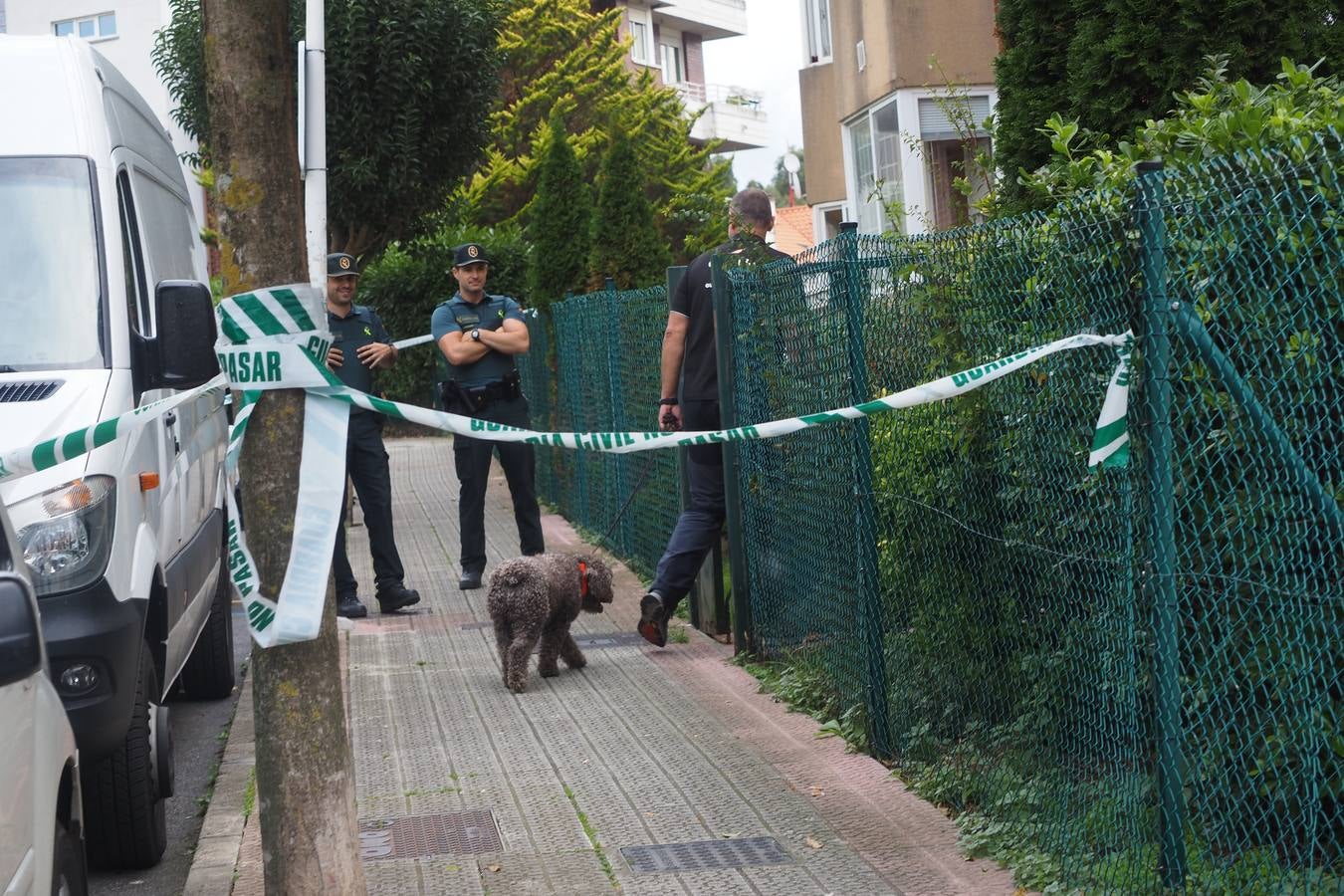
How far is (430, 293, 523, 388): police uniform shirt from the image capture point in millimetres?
9781

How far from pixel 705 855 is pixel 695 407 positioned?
350cm

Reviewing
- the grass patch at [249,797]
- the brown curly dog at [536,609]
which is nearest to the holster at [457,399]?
the brown curly dog at [536,609]

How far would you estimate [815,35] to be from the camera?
24.5 metres

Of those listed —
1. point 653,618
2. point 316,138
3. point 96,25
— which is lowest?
point 653,618

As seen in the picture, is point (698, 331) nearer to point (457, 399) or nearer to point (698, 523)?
point (698, 523)

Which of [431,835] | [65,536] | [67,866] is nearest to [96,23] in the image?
[65,536]

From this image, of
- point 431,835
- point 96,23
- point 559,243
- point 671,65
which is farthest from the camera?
point 671,65

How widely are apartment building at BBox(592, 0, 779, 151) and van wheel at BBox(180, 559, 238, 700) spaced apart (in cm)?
4806

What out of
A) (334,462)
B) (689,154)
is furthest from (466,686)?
(689,154)

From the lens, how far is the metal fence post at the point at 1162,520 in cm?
371

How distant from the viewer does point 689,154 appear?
162ft

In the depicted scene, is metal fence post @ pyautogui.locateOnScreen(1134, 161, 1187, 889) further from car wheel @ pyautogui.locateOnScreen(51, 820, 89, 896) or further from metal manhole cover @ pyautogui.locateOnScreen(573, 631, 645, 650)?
metal manhole cover @ pyautogui.locateOnScreen(573, 631, 645, 650)

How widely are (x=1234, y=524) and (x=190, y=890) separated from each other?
11.1 ft

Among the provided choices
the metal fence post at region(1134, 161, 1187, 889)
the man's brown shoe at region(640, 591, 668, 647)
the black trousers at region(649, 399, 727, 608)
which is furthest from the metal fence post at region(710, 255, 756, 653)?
the metal fence post at region(1134, 161, 1187, 889)
